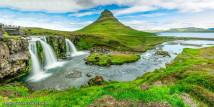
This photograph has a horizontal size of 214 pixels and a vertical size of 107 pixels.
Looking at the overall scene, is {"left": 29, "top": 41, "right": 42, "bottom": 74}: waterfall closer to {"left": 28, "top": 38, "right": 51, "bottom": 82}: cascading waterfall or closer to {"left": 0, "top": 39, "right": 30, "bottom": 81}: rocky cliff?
{"left": 28, "top": 38, "right": 51, "bottom": 82}: cascading waterfall

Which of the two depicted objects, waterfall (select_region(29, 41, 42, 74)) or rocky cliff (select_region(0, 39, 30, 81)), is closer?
rocky cliff (select_region(0, 39, 30, 81))

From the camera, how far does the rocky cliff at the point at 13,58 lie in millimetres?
26647

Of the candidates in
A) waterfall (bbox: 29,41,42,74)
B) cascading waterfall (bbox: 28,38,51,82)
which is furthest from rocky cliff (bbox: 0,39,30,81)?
cascading waterfall (bbox: 28,38,51,82)

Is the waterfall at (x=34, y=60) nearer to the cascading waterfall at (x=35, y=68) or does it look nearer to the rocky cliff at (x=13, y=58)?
the cascading waterfall at (x=35, y=68)

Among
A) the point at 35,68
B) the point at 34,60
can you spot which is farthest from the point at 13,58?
the point at 34,60

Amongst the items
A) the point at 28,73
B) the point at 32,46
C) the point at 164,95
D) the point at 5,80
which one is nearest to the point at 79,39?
the point at 32,46

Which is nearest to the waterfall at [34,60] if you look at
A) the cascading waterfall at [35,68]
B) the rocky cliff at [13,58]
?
A: the cascading waterfall at [35,68]

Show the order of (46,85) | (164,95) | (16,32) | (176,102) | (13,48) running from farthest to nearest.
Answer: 1. (16,32)
2. (13,48)
3. (46,85)
4. (164,95)
5. (176,102)

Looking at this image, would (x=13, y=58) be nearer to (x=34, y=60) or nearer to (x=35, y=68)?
(x=35, y=68)

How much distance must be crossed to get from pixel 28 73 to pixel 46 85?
12532 mm

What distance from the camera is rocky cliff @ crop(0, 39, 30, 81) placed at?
26.6 m

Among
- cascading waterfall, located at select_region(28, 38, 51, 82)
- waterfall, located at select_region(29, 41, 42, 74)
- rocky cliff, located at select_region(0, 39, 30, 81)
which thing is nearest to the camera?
rocky cliff, located at select_region(0, 39, 30, 81)

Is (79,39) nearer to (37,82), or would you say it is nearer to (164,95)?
(37,82)

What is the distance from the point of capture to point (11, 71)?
28.7m
